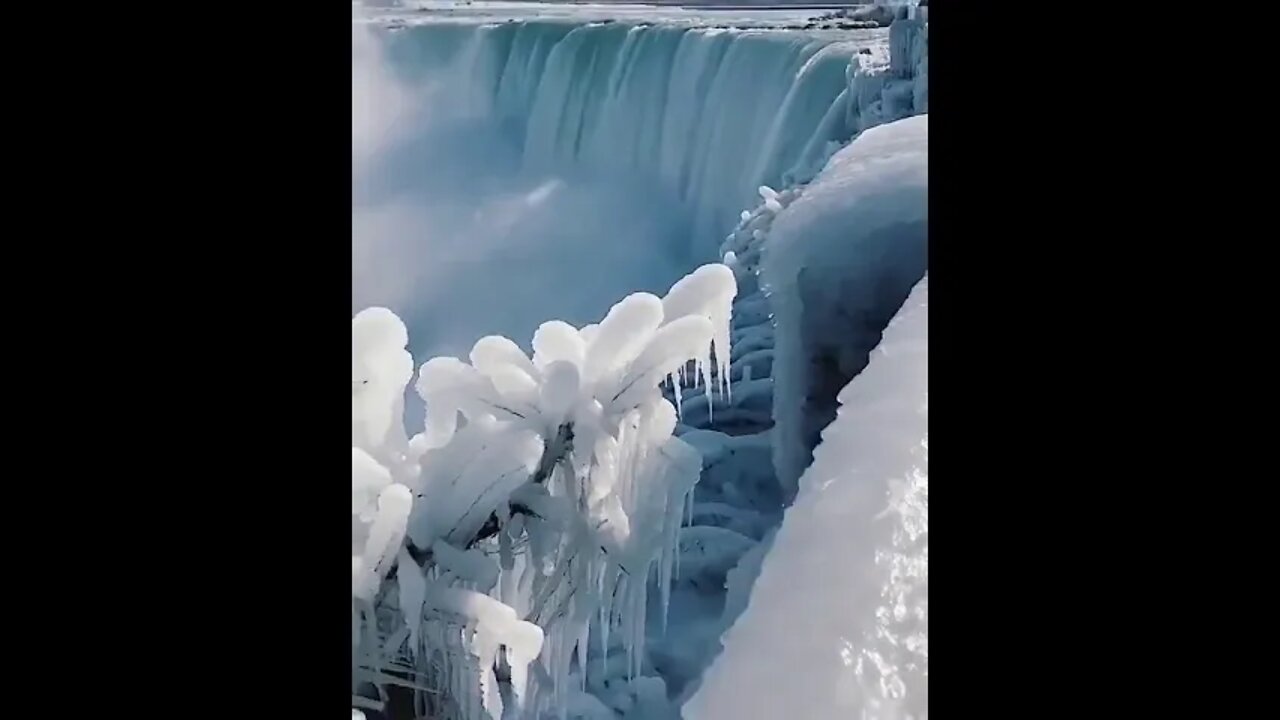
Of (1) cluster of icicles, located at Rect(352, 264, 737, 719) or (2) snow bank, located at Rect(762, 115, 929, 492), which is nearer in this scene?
(1) cluster of icicles, located at Rect(352, 264, 737, 719)

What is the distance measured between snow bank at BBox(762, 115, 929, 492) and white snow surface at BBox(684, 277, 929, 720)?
1.1 inches

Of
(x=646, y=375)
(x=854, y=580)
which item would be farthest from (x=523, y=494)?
(x=854, y=580)

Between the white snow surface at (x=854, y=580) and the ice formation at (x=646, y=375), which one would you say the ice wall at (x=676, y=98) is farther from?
the white snow surface at (x=854, y=580)

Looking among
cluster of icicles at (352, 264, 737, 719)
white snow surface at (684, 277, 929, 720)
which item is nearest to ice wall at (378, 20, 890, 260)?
cluster of icicles at (352, 264, 737, 719)

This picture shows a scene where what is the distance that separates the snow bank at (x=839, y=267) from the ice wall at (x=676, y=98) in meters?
0.05

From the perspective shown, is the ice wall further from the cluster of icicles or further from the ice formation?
the cluster of icicles

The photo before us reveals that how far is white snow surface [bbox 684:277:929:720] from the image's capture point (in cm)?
159

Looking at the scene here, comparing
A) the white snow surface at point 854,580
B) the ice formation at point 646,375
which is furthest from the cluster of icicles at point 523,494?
the white snow surface at point 854,580

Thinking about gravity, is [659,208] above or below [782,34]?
below

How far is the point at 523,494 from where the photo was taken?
1536mm
